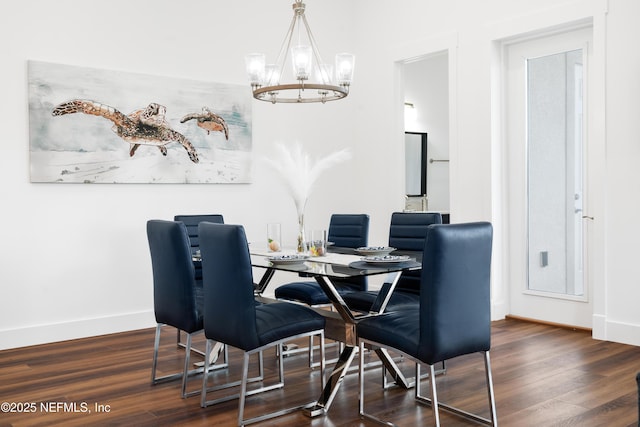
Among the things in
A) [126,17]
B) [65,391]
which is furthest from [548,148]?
[65,391]

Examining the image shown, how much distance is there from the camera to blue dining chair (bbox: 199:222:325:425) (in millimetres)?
2785

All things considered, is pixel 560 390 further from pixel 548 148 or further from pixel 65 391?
pixel 65 391

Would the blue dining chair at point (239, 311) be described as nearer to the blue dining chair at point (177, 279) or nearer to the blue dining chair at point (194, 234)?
the blue dining chair at point (177, 279)

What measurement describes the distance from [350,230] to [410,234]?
0.61m

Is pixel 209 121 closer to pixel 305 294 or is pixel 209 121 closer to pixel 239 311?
pixel 305 294

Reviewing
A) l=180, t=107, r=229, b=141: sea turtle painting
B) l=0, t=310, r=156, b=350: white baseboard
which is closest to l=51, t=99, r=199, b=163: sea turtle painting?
l=180, t=107, r=229, b=141: sea turtle painting

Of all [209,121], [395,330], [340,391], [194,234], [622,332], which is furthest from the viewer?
[209,121]

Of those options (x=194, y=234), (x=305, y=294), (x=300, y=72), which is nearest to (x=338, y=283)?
(x=305, y=294)

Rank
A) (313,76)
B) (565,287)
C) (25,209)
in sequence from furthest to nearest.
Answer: (313,76)
(565,287)
(25,209)

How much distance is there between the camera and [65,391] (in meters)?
3.42

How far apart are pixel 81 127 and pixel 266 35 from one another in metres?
2.02

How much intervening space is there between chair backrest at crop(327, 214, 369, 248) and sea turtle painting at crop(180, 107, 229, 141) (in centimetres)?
149

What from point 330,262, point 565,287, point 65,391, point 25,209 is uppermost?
point 25,209

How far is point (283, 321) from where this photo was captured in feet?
9.68
